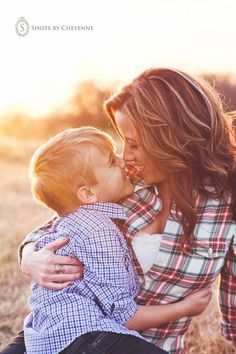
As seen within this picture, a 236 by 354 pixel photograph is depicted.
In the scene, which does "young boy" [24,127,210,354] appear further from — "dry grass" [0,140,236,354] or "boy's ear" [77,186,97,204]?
"dry grass" [0,140,236,354]

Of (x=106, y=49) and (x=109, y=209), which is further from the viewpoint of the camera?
(x=106, y=49)

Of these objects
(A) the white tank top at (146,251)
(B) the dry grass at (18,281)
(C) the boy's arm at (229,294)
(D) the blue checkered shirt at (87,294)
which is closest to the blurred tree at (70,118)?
(B) the dry grass at (18,281)

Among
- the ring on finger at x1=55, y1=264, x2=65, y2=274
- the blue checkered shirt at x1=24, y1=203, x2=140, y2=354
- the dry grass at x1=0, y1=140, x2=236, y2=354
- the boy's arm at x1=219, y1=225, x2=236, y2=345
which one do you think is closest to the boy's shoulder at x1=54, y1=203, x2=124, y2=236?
the blue checkered shirt at x1=24, y1=203, x2=140, y2=354

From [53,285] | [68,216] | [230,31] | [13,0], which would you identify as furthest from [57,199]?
[230,31]

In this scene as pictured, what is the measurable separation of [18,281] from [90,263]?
4.96 feet

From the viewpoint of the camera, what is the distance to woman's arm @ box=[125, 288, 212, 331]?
1893 millimetres

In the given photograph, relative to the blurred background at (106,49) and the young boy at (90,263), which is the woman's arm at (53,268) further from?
the blurred background at (106,49)

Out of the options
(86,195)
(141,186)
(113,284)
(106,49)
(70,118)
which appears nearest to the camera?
(113,284)

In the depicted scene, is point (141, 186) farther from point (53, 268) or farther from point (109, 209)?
point (53, 268)

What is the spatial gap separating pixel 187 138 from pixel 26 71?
267 centimetres

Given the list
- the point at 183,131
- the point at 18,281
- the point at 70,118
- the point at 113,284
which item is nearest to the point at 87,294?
the point at 113,284

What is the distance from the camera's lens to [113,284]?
1855 mm

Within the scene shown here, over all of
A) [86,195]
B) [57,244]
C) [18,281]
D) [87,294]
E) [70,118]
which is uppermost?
[86,195]

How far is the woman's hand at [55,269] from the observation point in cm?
188
